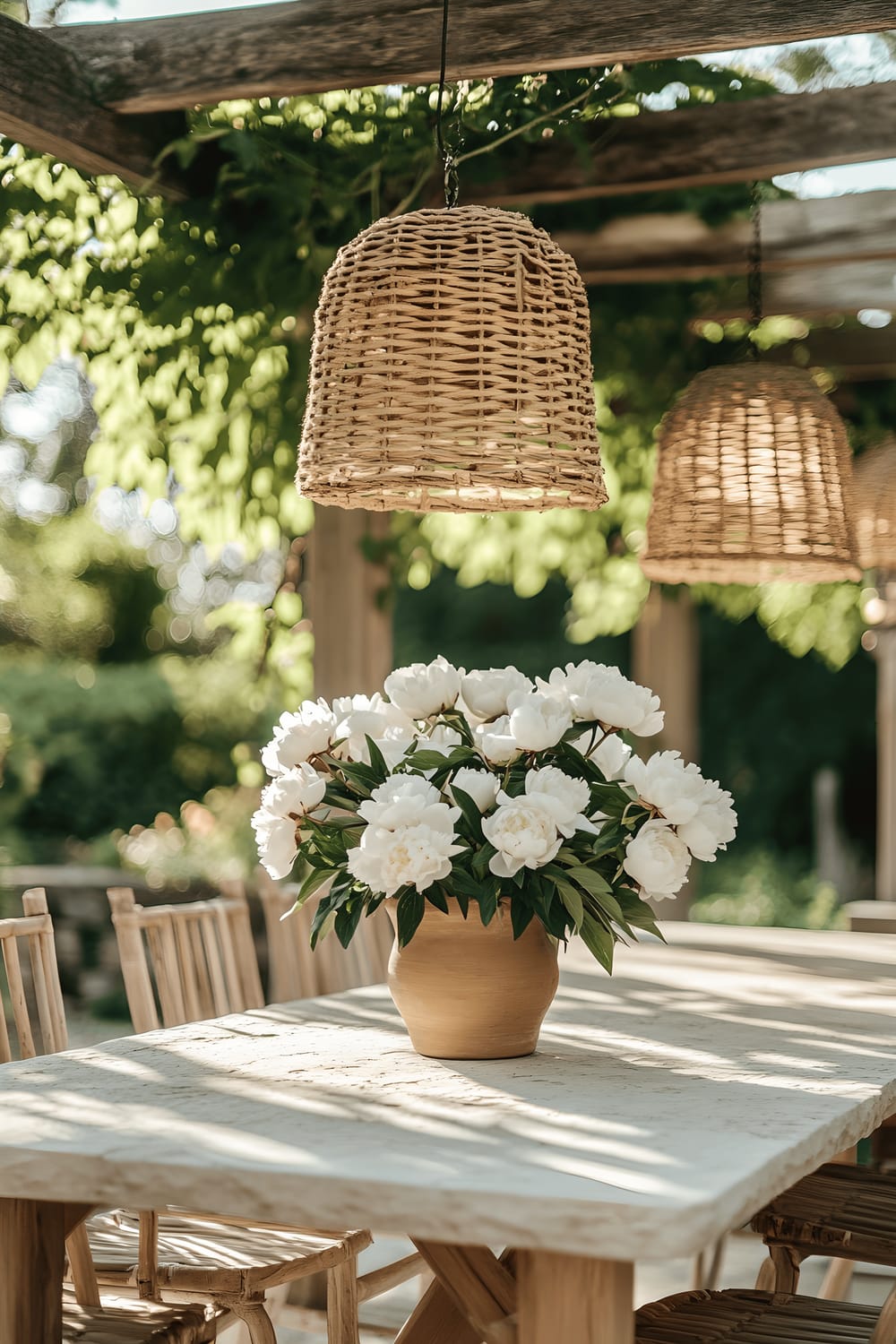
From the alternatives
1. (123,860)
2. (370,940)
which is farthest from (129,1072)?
(123,860)

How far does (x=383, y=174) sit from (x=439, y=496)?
1.65m

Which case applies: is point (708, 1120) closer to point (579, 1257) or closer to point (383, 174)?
point (579, 1257)

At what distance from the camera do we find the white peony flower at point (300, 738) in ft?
6.68

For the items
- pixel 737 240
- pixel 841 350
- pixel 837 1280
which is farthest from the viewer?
pixel 841 350

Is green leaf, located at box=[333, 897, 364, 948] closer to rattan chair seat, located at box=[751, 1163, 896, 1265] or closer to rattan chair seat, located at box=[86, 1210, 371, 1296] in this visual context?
rattan chair seat, located at box=[86, 1210, 371, 1296]

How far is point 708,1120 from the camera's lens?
1642 millimetres

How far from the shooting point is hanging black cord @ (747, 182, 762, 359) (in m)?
4.02

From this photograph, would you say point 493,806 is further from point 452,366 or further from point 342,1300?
point 342,1300

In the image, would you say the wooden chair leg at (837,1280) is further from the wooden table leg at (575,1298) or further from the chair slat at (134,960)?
the wooden table leg at (575,1298)

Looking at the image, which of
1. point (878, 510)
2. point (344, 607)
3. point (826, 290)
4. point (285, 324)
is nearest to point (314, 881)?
point (344, 607)

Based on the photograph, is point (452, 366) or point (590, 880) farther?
point (452, 366)

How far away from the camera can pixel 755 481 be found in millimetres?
3209

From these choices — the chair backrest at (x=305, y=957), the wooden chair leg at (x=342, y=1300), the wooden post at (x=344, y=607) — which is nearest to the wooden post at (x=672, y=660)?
the wooden post at (x=344, y=607)

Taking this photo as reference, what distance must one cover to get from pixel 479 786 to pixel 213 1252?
0.81m
